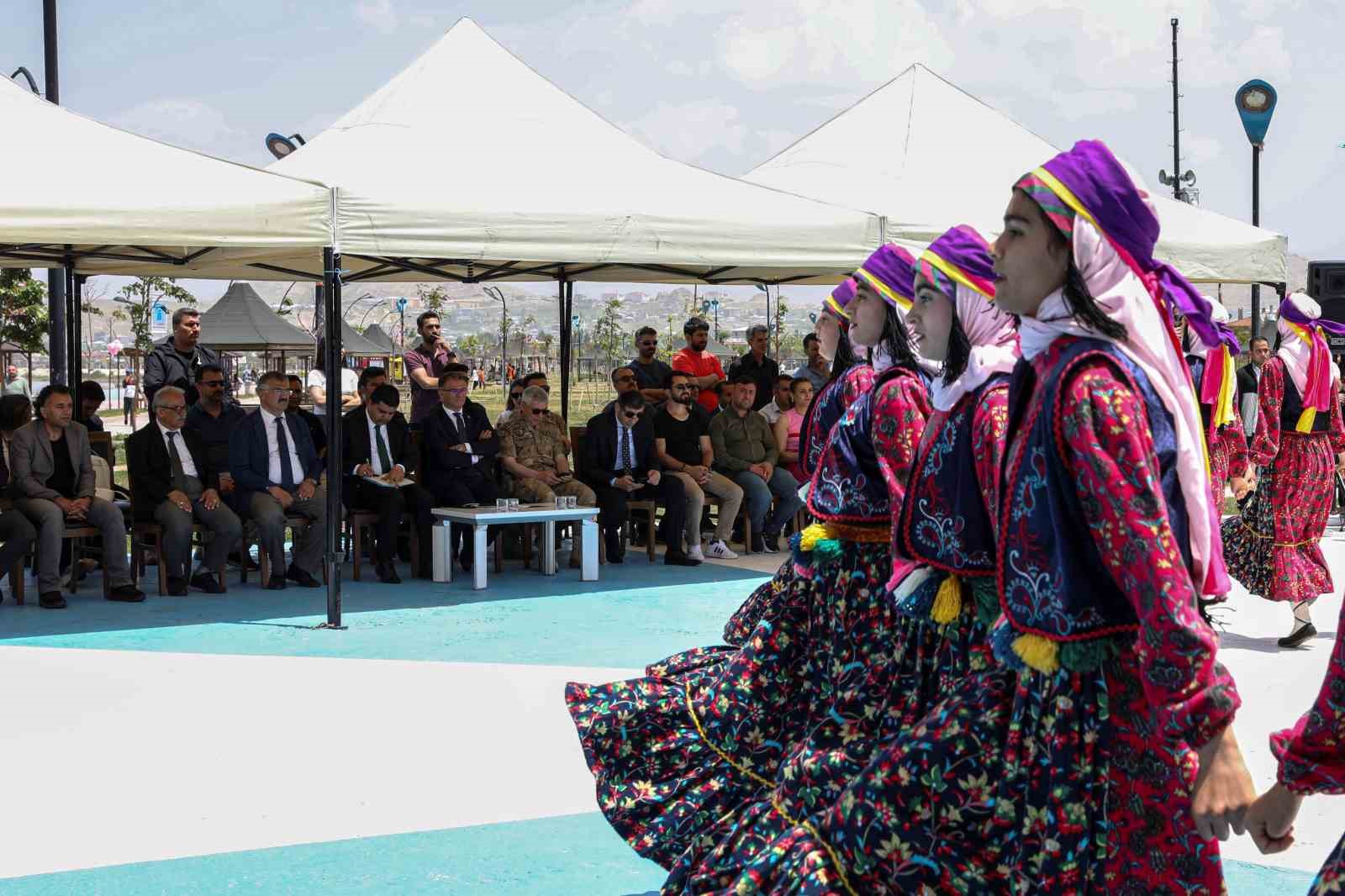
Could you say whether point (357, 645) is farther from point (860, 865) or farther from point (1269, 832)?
point (1269, 832)

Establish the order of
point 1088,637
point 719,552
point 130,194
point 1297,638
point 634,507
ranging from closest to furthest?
point 1088,637, point 1297,638, point 130,194, point 634,507, point 719,552

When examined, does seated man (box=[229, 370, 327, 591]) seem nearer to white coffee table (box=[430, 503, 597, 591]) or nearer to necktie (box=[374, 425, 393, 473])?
necktie (box=[374, 425, 393, 473])

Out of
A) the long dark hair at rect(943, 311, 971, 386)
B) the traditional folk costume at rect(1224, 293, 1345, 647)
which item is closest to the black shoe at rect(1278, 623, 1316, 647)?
the traditional folk costume at rect(1224, 293, 1345, 647)

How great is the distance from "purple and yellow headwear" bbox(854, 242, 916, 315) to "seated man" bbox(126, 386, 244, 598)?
257 inches

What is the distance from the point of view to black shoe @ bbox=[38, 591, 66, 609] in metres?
8.95

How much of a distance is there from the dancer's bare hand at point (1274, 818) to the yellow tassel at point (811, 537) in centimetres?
163

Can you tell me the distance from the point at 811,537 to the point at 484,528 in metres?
6.34

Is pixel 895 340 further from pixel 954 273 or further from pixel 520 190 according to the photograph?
pixel 520 190

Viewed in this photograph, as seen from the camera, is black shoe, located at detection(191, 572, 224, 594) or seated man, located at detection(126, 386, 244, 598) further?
black shoe, located at detection(191, 572, 224, 594)

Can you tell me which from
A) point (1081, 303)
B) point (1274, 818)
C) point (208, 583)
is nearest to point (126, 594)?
point (208, 583)

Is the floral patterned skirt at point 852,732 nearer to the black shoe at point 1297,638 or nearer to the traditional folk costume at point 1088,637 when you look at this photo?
the traditional folk costume at point 1088,637

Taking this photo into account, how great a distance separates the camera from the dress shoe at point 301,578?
32.3ft

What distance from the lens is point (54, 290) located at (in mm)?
12633

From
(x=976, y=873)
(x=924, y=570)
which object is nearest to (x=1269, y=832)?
(x=976, y=873)
